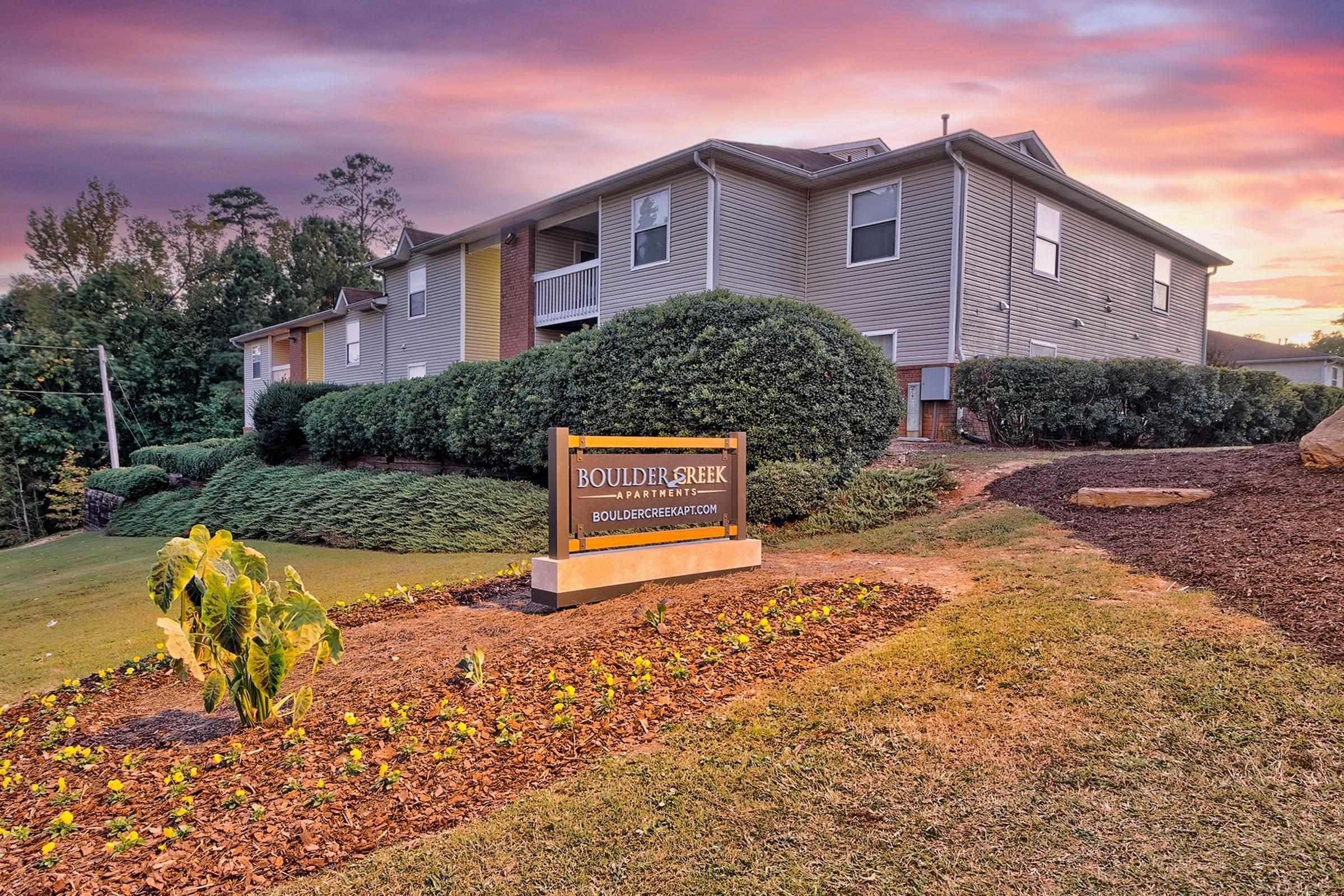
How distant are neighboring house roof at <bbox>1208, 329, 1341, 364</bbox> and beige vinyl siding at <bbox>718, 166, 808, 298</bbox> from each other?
2198 centimetres

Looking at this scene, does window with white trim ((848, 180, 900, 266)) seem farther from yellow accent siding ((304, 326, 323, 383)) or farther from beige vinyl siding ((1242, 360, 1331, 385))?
beige vinyl siding ((1242, 360, 1331, 385))

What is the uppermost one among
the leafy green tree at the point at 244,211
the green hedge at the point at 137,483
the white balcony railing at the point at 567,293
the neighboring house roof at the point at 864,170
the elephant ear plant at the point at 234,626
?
the leafy green tree at the point at 244,211

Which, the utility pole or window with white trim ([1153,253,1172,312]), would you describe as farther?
the utility pole

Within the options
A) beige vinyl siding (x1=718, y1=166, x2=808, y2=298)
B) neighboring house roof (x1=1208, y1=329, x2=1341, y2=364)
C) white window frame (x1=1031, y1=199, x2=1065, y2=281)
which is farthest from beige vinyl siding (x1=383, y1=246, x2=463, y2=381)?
neighboring house roof (x1=1208, y1=329, x2=1341, y2=364)

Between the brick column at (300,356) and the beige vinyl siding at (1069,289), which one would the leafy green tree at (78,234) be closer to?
the brick column at (300,356)

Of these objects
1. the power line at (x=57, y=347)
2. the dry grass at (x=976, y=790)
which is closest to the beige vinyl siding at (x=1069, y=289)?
the dry grass at (x=976, y=790)

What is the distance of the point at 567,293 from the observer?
19.2 meters

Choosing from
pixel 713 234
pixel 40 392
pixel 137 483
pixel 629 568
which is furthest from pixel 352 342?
pixel 629 568

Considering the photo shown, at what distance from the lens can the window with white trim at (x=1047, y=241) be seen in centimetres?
1644

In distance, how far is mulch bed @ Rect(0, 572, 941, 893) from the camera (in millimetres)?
2709

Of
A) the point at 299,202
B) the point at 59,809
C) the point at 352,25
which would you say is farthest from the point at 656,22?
the point at 299,202

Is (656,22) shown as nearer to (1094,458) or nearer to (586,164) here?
(1094,458)

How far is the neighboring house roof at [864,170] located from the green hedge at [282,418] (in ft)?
21.4

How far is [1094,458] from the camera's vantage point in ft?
30.4
